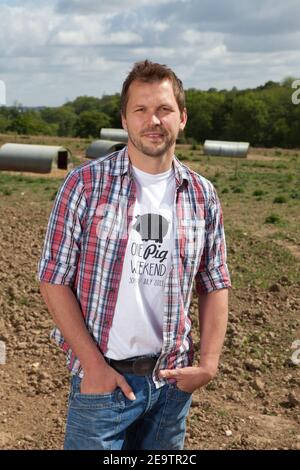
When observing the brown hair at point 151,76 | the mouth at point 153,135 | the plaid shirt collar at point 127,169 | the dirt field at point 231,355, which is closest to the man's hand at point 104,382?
the plaid shirt collar at point 127,169

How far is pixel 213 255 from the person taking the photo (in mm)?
2748

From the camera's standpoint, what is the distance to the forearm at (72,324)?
246 centimetres

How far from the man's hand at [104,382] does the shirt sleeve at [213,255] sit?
0.51 m

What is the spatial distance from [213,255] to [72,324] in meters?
0.61

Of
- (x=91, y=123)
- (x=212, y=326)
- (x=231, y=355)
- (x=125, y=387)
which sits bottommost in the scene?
(x=91, y=123)

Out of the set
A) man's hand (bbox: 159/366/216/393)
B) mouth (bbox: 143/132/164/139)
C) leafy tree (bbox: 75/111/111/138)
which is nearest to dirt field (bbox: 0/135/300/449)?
man's hand (bbox: 159/366/216/393)

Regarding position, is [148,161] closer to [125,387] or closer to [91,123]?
[125,387]

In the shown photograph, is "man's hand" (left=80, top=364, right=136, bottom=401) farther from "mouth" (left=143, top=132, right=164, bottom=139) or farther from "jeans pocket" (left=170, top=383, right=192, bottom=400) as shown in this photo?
"mouth" (left=143, top=132, right=164, bottom=139)

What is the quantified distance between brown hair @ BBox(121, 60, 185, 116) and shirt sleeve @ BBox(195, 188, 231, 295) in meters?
0.41

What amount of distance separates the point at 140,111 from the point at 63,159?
2117 centimetres

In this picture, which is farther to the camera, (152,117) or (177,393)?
(177,393)

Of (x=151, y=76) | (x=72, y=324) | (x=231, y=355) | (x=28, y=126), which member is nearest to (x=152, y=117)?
(x=151, y=76)

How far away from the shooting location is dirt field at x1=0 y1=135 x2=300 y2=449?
16.1 ft

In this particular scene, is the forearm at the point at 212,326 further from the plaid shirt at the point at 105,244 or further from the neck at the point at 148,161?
the neck at the point at 148,161
